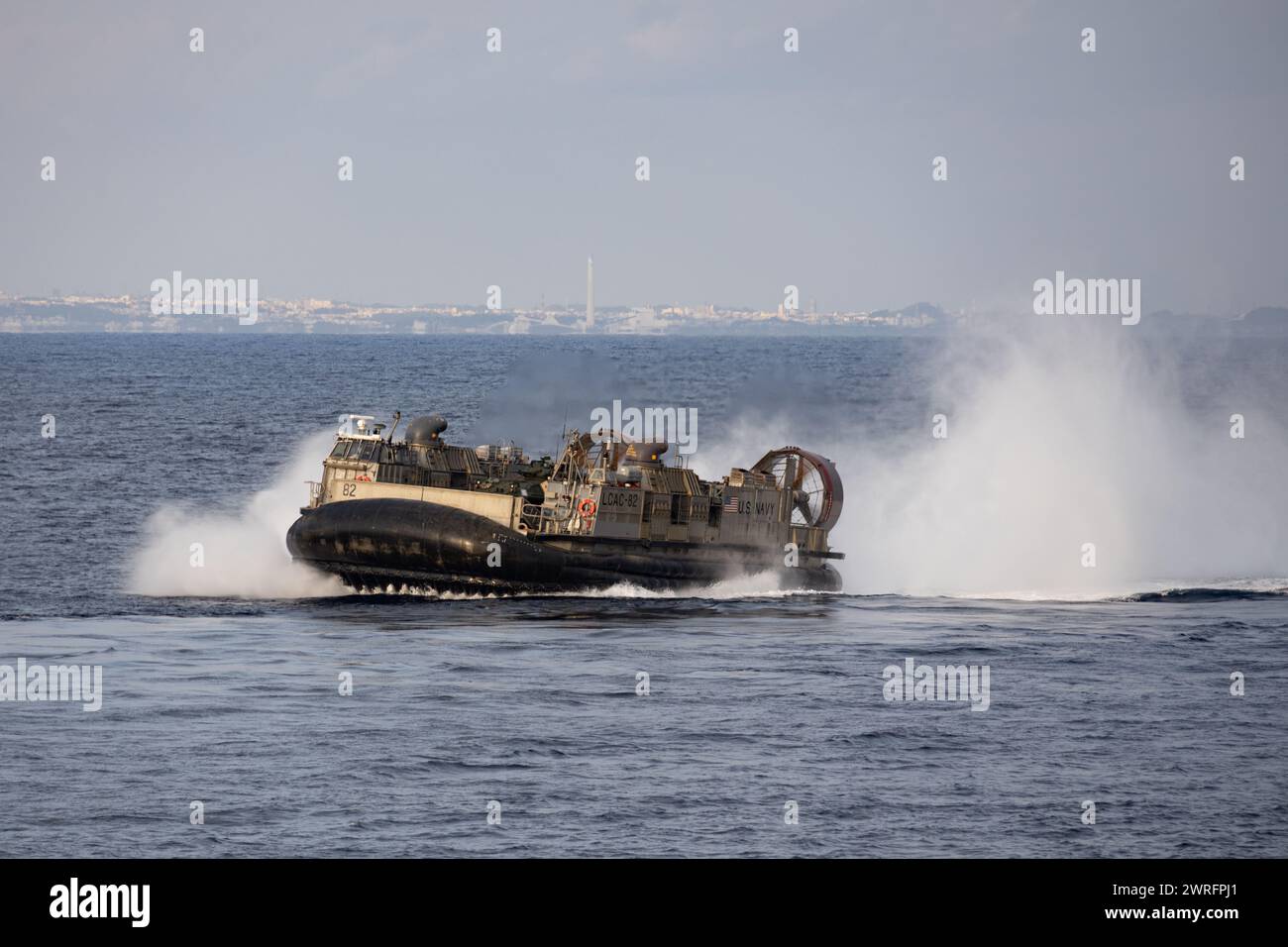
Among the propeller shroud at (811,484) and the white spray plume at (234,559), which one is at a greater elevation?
the propeller shroud at (811,484)

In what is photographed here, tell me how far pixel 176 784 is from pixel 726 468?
1563 inches

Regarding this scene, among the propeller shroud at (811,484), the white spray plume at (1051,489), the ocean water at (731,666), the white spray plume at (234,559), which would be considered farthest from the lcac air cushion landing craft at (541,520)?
the white spray plume at (1051,489)

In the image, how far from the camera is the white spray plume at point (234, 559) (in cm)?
4378

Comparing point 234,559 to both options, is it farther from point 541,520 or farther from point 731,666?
point 731,666

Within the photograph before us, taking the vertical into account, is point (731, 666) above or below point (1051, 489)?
below

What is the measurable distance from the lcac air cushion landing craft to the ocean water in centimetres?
73

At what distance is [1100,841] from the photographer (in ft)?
77.3

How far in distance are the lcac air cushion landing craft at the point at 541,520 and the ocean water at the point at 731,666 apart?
727 mm

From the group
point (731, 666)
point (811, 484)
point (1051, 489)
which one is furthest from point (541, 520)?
point (1051, 489)

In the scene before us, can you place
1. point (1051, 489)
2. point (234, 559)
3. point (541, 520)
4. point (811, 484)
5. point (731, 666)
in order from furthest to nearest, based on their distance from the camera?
point (1051, 489), point (811, 484), point (234, 559), point (541, 520), point (731, 666)

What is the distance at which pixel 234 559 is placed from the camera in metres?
46.1

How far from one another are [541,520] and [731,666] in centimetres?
983

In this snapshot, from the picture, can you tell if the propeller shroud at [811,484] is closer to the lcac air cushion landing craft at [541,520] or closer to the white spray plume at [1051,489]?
the lcac air cushion landing craft at [541,520]
